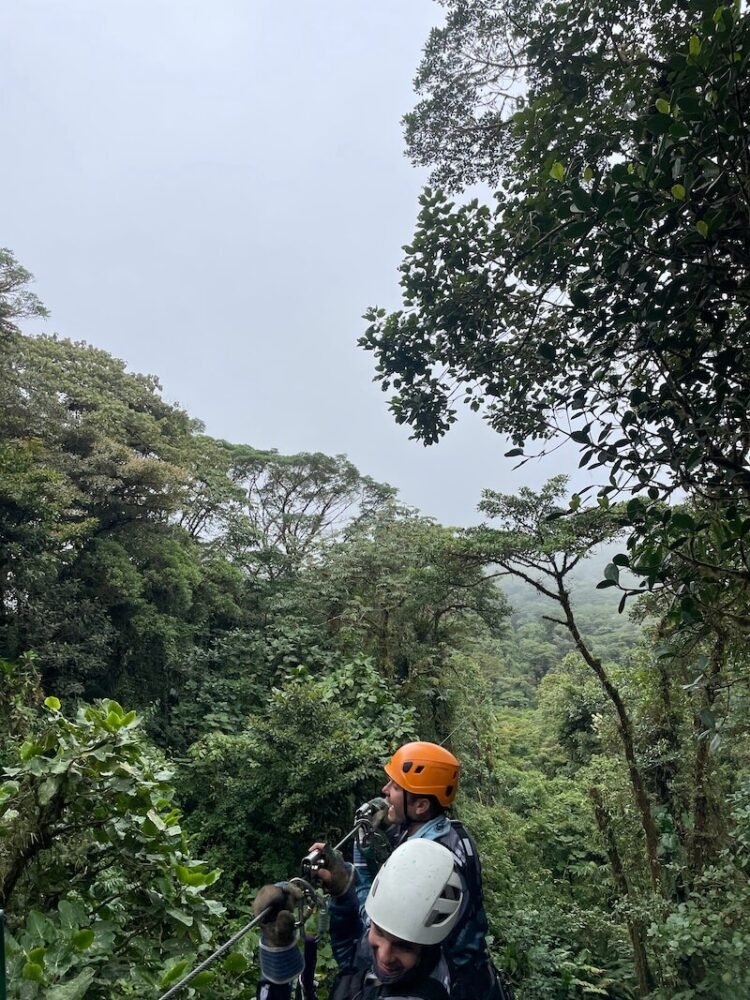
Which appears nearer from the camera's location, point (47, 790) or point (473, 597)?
point (47, 790)

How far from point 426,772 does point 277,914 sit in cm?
120

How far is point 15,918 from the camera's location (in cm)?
202

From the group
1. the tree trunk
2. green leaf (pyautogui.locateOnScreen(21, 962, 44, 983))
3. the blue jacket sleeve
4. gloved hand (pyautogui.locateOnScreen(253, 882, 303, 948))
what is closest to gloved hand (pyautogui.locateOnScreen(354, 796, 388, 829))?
the blue jacket sleeve

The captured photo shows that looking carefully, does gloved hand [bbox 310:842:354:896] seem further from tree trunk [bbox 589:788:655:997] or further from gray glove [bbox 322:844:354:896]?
tree trunk [bbox 589:788:655:997]

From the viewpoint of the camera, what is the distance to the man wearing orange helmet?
2041mm

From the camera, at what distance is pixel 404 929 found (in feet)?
5.64

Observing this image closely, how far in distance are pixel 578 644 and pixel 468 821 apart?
2798mm

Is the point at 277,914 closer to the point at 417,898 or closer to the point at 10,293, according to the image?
the point at 417,898

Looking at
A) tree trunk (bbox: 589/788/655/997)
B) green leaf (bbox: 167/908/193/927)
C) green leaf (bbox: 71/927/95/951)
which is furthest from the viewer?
tree trunk (bbox: 589/788/655/997)

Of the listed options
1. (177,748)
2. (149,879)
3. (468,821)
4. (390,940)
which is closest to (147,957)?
(149,879)

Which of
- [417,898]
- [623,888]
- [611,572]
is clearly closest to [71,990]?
[417,898]

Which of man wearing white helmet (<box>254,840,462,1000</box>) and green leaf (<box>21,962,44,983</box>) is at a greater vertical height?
man wearing white helmet (<box>254,840,462,1000</box>)

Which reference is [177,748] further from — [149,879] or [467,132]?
[467,132]

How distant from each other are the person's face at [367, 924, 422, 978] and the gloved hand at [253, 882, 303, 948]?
29 cm
